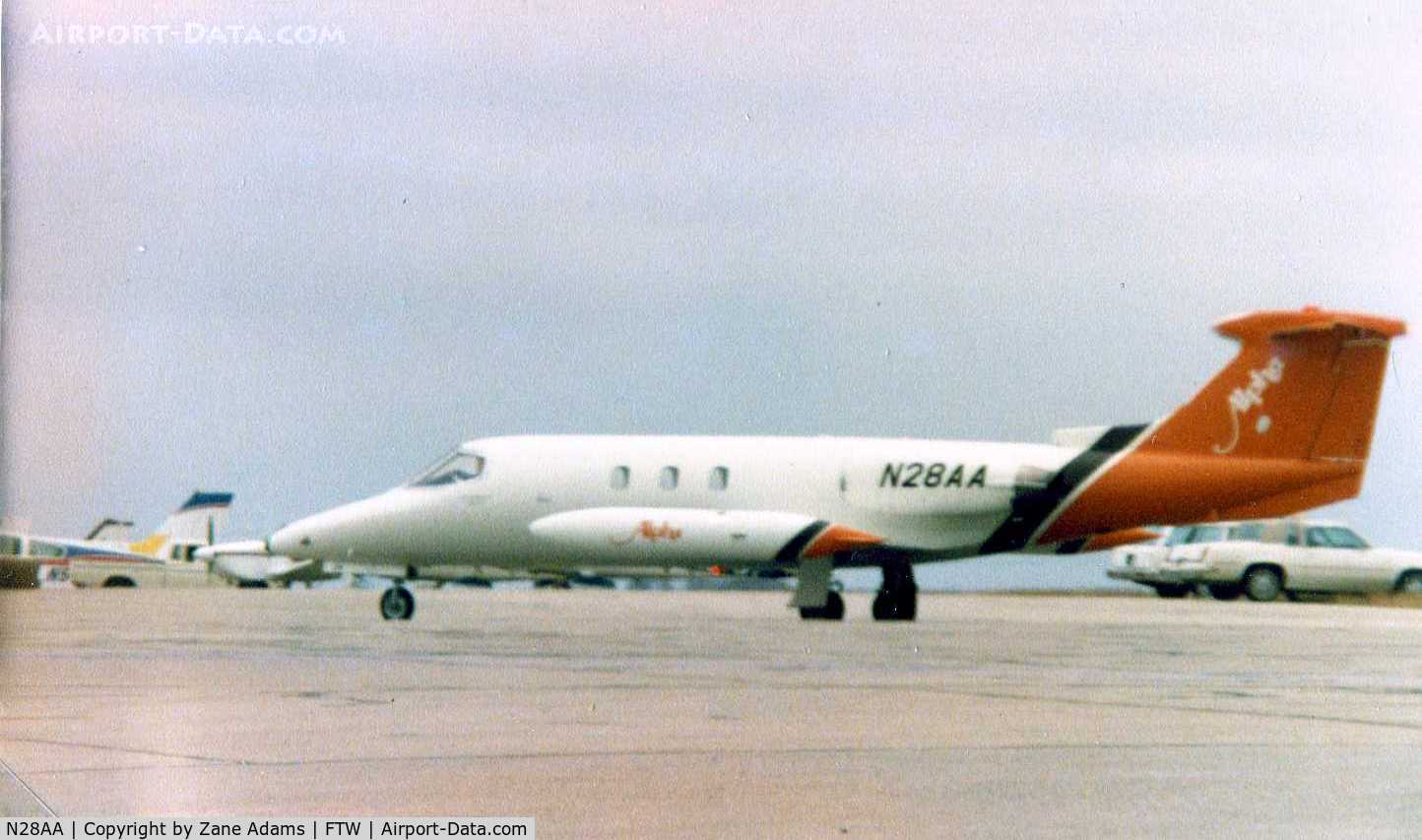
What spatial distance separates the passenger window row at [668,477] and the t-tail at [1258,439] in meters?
3.95

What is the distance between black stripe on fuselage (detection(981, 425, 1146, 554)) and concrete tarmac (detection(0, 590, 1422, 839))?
487 centimetres

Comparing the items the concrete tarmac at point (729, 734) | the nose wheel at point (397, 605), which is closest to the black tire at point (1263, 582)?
the concrete tarmac at point (729, 734)

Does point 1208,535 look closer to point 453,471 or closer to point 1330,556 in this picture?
point 1330,556

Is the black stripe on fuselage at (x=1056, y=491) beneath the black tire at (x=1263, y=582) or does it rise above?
above

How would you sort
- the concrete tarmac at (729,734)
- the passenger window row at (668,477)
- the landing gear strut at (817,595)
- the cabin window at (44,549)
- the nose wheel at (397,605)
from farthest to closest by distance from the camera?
the cabin window at (44,549), the passenger window row at (668,477), the landing gear strut at (817,595), the nose wheel at (397,605), the concrete tarmac at (729,734)

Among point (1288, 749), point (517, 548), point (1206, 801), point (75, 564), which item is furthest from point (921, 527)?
point (75, 564)

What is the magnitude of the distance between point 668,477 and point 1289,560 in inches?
646

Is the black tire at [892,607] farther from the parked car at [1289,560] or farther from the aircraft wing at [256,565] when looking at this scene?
the parked car at [1289,560]

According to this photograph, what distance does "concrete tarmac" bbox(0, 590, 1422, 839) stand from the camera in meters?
6.40

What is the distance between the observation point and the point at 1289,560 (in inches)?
1389

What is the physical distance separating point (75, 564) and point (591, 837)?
157 feet

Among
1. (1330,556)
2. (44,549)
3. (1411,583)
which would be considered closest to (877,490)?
(1330,556)

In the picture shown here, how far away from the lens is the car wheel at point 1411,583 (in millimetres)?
34531

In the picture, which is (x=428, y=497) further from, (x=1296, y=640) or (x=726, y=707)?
(x=726, y=707)
